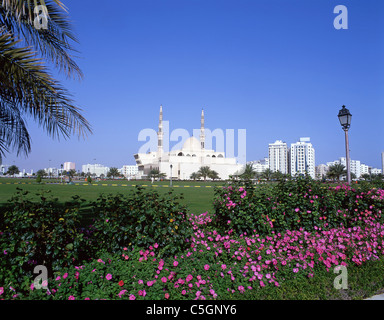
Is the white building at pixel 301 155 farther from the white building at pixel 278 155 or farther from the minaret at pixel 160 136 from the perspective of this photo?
the minaret at pixel 160 136

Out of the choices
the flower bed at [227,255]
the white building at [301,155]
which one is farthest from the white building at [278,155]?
the flower bed at [227,255]

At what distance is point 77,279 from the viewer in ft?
9.49

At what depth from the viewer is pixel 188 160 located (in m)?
81.9

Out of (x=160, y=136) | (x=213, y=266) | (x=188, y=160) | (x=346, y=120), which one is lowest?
(x=213, y=266)

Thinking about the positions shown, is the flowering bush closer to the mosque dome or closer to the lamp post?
the lamp post

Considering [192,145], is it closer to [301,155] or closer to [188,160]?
[188,160]

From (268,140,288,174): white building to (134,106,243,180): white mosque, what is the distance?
127 ft

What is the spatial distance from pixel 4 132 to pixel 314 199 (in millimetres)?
5527

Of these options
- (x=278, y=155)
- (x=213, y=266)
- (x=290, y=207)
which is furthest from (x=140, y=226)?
(x=278, y=155)

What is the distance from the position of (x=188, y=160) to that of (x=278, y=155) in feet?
178
